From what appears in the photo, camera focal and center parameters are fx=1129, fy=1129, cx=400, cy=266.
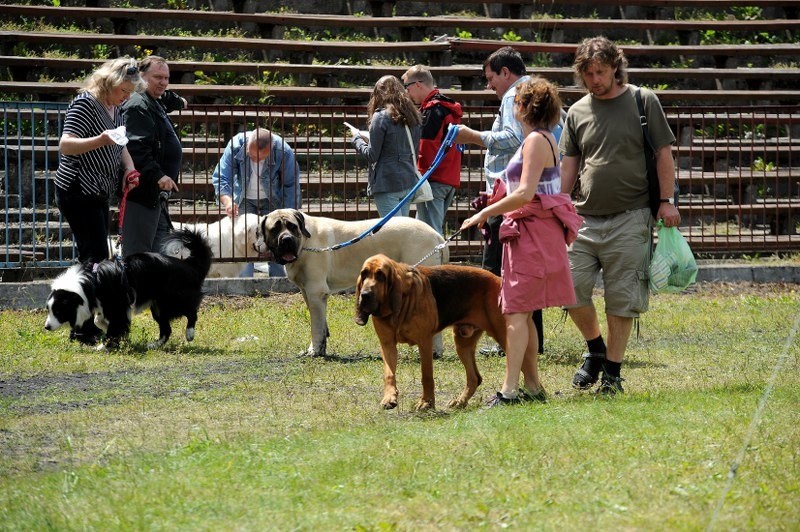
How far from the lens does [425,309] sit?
6.74 m

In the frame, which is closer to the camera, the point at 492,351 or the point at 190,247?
the point at 492,351

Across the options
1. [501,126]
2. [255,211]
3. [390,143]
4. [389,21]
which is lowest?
[255,211]

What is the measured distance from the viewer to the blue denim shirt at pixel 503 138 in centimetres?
820

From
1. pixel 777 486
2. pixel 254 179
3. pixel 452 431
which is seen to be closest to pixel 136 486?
pixel 452 431

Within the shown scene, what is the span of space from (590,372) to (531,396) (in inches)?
36.1

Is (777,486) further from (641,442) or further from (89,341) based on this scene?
(89,341)

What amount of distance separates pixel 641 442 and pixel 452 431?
0.98 meters

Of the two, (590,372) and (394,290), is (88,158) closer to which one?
(394,290)

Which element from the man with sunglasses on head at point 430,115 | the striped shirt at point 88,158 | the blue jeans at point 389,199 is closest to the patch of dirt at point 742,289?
the man with sunglasses on head at point 430,115

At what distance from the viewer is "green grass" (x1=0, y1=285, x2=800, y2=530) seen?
453cm

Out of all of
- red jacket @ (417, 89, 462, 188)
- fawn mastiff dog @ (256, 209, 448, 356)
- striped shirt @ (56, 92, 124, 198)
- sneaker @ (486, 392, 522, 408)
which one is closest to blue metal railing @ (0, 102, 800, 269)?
red jacket @ (417, 89, 462, 188)

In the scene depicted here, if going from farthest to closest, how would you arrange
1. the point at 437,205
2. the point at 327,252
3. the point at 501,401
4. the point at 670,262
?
the point at 437,205 → the point at 327,252 → the point at 670,262 → the point at 501,401

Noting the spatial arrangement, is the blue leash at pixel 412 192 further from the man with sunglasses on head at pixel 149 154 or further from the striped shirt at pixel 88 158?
the striped shirt at pixel 88 158

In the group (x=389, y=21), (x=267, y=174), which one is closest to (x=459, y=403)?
(x=267, y=174)
